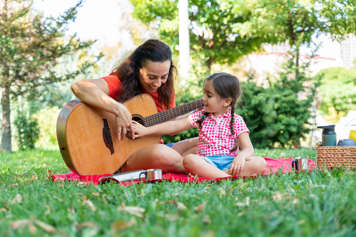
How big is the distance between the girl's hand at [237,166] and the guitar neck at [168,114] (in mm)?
866

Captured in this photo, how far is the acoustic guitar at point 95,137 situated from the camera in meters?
2.76

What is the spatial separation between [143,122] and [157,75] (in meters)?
0.43

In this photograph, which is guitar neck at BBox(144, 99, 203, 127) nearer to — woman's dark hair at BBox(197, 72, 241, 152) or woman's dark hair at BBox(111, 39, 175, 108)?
woman's dark hair at BBox(111, 39, 175, 108)

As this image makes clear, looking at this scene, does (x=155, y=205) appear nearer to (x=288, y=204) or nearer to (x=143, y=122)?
(x=288, y=204)

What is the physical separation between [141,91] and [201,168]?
3.61ft

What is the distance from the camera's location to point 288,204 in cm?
159

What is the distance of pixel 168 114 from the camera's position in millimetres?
3393

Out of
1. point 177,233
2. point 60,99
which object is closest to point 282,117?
point 60,99

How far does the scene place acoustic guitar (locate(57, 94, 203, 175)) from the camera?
9.07ft

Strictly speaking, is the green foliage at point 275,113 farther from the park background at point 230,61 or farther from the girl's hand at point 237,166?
the girl's hand at point 237,166

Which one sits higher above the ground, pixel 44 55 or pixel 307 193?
pixel 44 55

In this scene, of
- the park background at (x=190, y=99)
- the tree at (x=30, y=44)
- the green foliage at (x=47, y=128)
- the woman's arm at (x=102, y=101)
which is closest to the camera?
the park background at (x=190, y=99)

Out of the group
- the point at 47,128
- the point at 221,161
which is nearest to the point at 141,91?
the point at 221,161

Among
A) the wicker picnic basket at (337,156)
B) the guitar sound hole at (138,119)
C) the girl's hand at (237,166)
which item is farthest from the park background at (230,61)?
the wicker picnic basket at (337,156)
